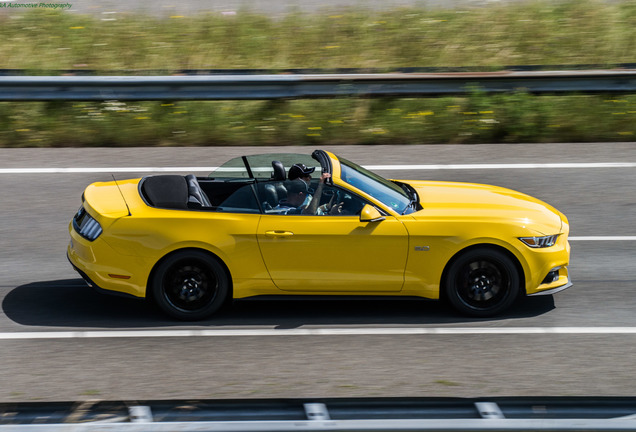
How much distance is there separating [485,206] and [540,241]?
1.81 feet

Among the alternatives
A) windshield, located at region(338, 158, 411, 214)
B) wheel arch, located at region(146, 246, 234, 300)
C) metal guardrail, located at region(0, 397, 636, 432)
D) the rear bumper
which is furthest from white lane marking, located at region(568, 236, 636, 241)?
metal guardrail, located at region(0, 397, 636, 432)

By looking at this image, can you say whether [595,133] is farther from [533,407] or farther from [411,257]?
[533,407]

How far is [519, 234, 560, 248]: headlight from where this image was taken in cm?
687

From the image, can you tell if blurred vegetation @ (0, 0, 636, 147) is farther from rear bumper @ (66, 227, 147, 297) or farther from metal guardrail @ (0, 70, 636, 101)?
rear bumper @ (66, 227, 147, 297)

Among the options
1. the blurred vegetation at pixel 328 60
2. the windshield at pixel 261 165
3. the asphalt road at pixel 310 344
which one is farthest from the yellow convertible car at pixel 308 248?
the blurred vegetation at pixel 328 60

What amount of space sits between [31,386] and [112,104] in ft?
23.2

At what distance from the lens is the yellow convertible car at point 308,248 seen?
22.1ft

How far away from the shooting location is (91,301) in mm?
7453

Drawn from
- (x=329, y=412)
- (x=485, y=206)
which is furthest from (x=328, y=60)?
(x=329, y=412)

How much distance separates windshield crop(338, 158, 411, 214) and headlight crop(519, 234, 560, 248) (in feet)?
3.36

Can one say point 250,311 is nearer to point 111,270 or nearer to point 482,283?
point 111,270

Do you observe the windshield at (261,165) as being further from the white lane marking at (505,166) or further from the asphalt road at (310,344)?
the white lane marking at (505,166)

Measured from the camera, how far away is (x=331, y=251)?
266 inches

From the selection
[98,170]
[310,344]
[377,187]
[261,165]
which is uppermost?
[98,170]
